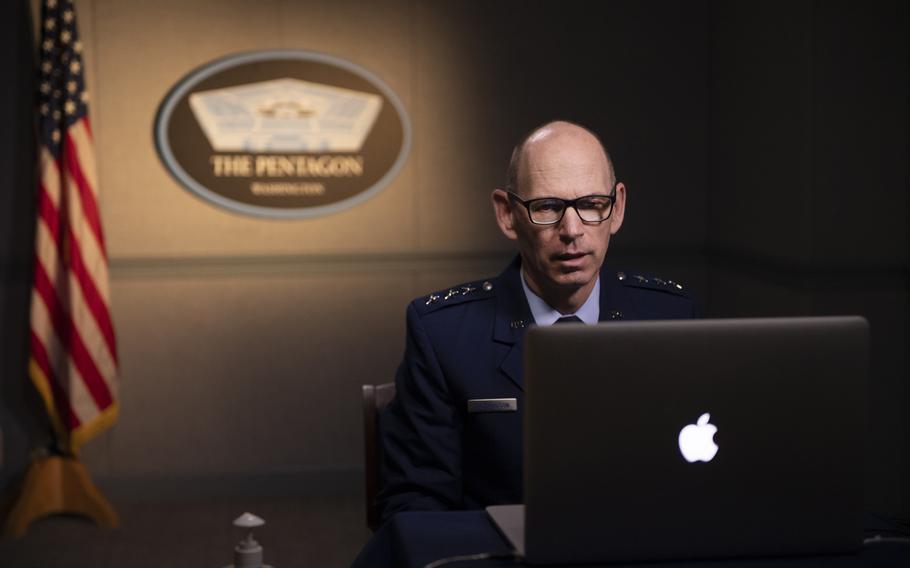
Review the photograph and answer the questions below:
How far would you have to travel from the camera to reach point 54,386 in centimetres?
502

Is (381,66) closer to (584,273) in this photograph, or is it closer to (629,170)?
(629,170)

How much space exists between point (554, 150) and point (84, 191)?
3.17 m

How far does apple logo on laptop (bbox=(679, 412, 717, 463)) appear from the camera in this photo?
1.64 m

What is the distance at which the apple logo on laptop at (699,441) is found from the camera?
164 cm

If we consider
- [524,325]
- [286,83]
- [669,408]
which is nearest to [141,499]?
[286,83]

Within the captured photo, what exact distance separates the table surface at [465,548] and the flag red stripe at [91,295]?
327 cm

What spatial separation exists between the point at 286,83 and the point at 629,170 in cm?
157

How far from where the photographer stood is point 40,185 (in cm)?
491

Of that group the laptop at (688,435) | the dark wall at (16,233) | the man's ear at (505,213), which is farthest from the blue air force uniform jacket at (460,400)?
the dark wall at (16,233)

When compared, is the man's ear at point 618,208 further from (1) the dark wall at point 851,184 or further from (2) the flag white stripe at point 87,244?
(2) the flag white stripe at point 87,244

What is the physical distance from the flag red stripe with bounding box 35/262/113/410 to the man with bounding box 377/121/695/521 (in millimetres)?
2796

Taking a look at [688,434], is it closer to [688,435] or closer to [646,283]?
[688,435]

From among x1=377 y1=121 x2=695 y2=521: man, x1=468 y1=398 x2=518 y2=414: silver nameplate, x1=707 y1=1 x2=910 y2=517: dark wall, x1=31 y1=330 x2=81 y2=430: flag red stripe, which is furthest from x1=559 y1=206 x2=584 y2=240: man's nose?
Result: x1=31 y1=330 x2=81 y2=430: flag red stripe

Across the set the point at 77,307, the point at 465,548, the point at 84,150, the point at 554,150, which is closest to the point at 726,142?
the point at 84,150
